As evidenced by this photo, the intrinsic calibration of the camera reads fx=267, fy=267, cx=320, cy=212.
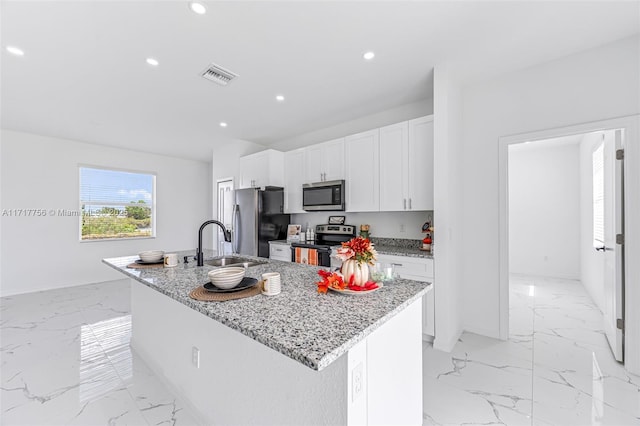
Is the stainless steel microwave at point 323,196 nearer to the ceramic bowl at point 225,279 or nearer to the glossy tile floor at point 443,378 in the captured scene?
the glossy tile floor at point 443,378

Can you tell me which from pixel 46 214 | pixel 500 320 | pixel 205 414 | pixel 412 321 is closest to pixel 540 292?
pixel 500 320

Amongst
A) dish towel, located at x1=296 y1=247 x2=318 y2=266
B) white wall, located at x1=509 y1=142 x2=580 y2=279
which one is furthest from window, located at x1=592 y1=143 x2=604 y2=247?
dish towel, located at x1=296 y1=247 x2=318 y2=266

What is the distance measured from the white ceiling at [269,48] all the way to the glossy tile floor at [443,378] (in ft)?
8.72

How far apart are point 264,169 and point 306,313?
3.63 metres

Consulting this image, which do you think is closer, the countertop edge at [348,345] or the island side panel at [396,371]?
the countertop edge at [348,345]

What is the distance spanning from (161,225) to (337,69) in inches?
209

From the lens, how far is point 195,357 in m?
1.64

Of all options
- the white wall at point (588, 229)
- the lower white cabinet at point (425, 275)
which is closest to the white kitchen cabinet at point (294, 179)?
the lower white cabinet at point (425, 275)

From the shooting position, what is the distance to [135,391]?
6.31 feet

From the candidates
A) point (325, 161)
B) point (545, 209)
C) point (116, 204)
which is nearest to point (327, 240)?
point (325, 161)

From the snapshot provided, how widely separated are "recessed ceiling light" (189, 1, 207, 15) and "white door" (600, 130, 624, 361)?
3404 millimetres

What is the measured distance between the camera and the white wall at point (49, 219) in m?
4.30

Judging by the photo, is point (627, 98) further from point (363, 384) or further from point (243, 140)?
point (243, 140)

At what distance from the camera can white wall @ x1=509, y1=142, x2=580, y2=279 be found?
16.7ft
